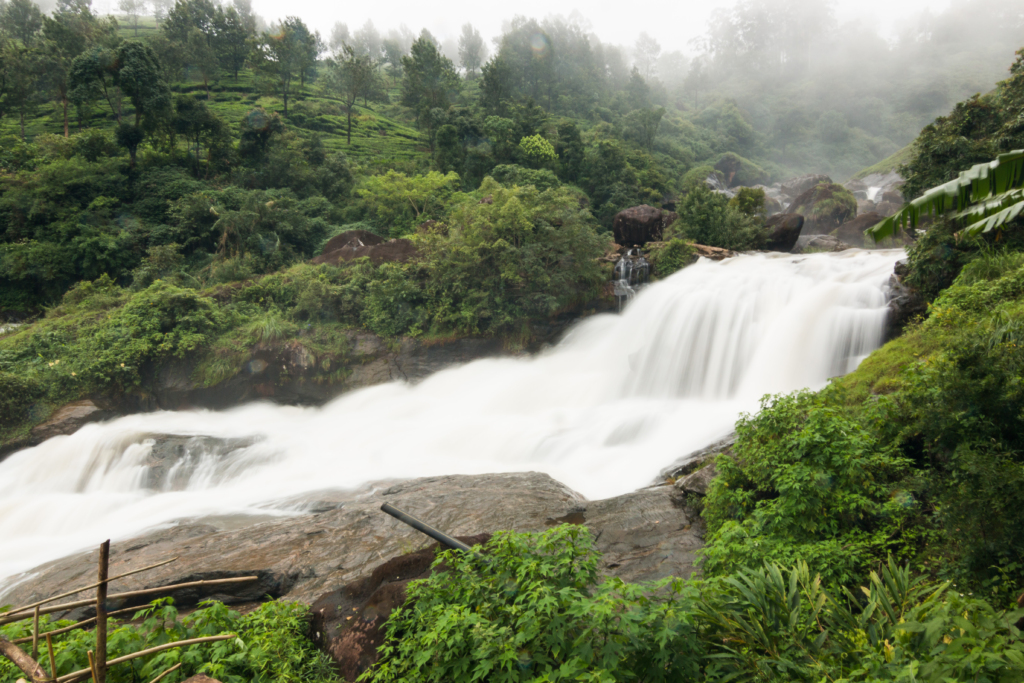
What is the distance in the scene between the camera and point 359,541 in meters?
6.03

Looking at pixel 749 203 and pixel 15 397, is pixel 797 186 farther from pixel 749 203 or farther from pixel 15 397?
pixel 15 397

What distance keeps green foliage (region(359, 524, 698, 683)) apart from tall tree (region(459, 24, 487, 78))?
236 ft

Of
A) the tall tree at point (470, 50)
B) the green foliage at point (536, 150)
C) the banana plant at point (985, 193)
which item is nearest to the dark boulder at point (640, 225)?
the green foliage at point (536, 150)

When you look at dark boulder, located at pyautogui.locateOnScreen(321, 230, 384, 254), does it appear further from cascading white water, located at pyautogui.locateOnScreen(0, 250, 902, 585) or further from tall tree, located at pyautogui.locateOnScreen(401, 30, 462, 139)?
tall tree, located at pyautogui.locateOnScreen(401, 30, 462, 139)

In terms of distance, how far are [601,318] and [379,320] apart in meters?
7.22

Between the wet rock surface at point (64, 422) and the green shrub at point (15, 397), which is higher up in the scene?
the green shrub at point (15, 397)

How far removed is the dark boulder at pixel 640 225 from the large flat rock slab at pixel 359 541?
47.4 feet

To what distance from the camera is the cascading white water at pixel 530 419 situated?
9.12 meters

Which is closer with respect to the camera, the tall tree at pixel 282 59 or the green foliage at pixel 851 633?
the green foliage at pixel 851 633

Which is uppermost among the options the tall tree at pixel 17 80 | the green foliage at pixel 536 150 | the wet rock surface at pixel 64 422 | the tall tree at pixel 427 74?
the tall tree at pixel 427 74

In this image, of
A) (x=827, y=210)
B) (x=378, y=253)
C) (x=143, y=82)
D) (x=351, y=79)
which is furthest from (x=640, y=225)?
(x=351, y=79)

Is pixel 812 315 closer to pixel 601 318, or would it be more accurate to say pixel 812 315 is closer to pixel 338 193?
pixel 601 318

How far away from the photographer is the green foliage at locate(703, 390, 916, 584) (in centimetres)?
393

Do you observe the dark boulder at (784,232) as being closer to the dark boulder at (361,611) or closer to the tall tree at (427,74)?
the dark boulder at (361,611)
